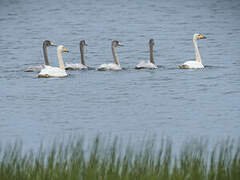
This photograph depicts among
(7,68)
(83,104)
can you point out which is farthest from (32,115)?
(7,68)

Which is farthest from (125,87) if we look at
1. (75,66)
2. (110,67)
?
(75,66)

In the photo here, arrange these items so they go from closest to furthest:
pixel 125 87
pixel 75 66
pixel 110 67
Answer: pixel 125 87, pixel 110 67, pixel 75 66

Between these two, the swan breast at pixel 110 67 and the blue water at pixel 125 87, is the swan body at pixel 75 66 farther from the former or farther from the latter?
the swan breast at pixel 110 67

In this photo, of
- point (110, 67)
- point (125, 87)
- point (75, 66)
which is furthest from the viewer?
point (75, 66)

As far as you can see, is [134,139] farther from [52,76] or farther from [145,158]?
[52,76]

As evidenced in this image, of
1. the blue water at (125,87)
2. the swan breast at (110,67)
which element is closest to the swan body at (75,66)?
the blue water at (125,87)

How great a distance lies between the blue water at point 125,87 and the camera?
15508 mm

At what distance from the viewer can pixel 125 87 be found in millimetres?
23047

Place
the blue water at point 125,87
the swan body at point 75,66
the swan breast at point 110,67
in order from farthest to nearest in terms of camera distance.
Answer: the swan body at point 75,66 < the swan breast at point 110,67 < the blue water at point 125,87

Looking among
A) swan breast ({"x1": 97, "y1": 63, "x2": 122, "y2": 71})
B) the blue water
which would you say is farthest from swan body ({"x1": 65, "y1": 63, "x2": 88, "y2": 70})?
swan breast ({"x1": 97, "y1": 63, "x2": 122, "y2": 71})

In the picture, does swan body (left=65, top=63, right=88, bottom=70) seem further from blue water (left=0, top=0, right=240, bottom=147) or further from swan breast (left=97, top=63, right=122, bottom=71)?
swan breast (left=97, top=63, right=122, bottom=71)

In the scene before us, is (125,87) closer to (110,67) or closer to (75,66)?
(110,67)

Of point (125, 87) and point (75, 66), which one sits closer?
point (125, 87)

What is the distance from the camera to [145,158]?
10016mm
